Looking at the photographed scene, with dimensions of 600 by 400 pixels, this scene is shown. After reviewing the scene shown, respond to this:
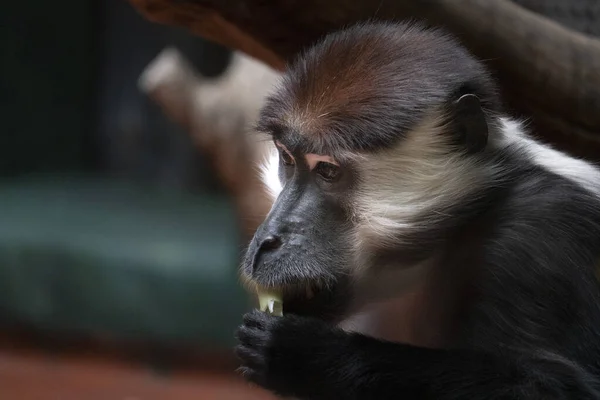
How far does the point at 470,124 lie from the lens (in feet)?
6.86

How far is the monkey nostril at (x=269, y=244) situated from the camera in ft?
6.47

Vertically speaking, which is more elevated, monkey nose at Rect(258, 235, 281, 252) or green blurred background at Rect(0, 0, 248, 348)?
monkey nose at Rect(258, 235, 281, 252)

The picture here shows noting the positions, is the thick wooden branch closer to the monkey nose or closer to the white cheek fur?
the white cheek fur

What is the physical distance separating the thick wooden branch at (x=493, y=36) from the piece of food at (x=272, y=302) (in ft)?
3.40

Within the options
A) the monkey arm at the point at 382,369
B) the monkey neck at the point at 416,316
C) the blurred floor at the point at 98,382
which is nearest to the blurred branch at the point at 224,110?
the blurred floor at the point at 98,382

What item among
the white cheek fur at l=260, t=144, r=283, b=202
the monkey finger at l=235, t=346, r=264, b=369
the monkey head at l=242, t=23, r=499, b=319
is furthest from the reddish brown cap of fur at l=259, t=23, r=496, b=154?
the monkey finger at l=235, t=346, r=264, b=369

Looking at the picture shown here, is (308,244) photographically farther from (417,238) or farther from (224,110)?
(224,110)

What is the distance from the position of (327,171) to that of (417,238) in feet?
0.87

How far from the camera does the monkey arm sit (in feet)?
6.03

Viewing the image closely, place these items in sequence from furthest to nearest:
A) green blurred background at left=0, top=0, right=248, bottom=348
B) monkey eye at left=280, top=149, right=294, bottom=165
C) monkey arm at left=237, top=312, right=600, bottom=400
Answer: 1. green blurred background at left=0, top=0, right=248, bottom=348
2. monkey eye at left=280, top=149, right=294, bottom=165
3. monkey arm at left=237, top=312, right=600, bottom=400

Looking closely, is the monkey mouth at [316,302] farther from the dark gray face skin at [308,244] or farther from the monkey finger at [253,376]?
the monkey finger at [253,376]

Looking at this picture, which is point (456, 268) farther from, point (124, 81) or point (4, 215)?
point (124, 81)

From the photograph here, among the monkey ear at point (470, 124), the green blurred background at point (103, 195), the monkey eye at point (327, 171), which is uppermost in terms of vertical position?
the monkey ear at point (470, 124)

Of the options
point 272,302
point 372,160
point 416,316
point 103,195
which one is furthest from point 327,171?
point 103,195
